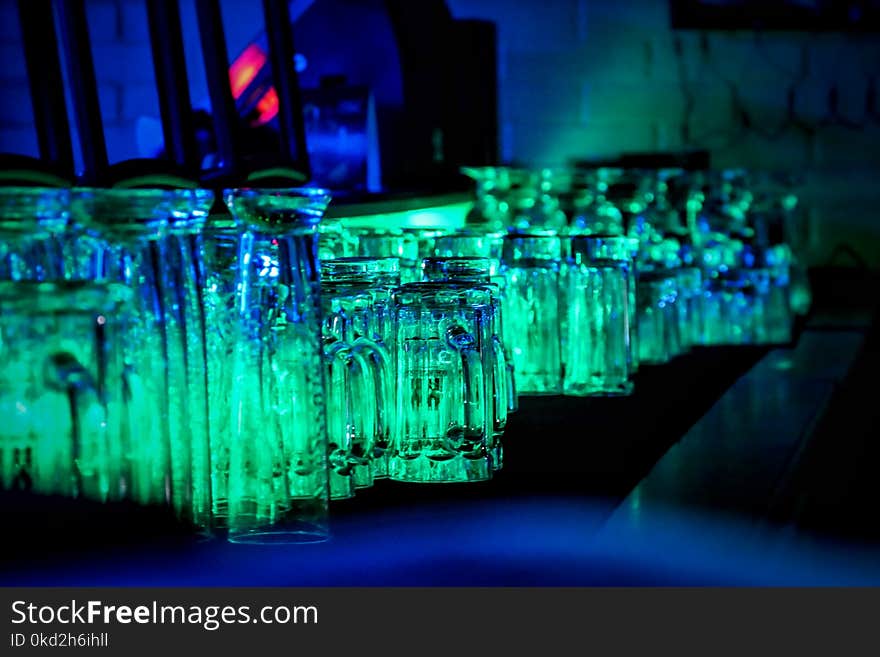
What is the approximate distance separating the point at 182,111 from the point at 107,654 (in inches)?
36.6

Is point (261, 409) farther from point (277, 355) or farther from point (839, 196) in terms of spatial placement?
point (839, 196)

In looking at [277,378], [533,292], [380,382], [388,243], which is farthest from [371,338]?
[533,292]

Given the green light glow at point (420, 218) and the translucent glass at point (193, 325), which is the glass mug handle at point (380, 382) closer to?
the translucent glass at point (193, 325)

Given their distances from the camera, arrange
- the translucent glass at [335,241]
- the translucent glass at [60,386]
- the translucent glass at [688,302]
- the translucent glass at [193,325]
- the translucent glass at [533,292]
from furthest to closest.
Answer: the translucent glass at [688,302]
the translucent glass at [533,292]
the translucent glass at [335,241]
the translucent glass at [193,325]
the translucent glass at [60,386]

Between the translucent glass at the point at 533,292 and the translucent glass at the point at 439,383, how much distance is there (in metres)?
0.50

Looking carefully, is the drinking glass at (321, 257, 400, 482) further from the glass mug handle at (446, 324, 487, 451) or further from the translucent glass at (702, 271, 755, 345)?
the translucent glass at (702, 271, 755, 345)

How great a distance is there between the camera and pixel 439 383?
1.21m

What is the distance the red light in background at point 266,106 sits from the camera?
270 centimetres

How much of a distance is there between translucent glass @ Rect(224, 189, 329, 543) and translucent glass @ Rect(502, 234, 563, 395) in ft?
2.51

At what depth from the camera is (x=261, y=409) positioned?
0.98 metres

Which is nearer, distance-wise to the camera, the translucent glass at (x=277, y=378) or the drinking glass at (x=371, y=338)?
the translucent glass at (x=277, y=378)

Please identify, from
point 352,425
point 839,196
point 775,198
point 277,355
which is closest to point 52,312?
point 277,355

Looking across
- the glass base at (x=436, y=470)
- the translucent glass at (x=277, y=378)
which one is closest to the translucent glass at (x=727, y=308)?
the glass base at (x=436, y=470)

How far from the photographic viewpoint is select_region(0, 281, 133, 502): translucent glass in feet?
2.74
